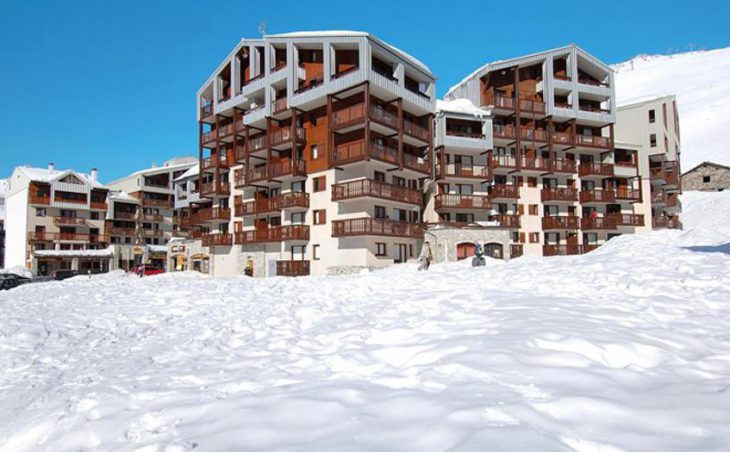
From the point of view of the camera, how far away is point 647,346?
608 centimetres

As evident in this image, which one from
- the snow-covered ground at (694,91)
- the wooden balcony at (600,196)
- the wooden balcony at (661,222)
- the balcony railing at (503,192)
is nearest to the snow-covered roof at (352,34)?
the balcony railing at (503,192)

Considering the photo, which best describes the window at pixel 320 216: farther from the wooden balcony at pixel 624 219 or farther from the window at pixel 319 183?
the wooden balcony at pixel 624 219

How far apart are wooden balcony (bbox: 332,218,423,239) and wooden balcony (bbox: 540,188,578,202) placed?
60.2 feet

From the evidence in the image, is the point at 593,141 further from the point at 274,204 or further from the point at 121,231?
the point at 121,231

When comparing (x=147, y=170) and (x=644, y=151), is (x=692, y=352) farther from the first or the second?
(x=147, y=170)

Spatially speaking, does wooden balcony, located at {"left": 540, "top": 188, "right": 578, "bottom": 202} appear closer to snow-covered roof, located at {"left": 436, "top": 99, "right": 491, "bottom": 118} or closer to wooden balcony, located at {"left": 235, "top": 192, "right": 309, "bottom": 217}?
snow-covered roof, located at {"left": 436, "top": 99, "right": 491, "bottom": 118}

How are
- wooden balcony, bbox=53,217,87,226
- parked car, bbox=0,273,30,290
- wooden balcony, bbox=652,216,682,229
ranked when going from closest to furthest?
parked car, bbox=0,273,30,290 → wooden balcony, bbox=652,216,682,229 → wooden balcony, bbox=53,217,87,226

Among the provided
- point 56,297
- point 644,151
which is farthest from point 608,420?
point 644,151

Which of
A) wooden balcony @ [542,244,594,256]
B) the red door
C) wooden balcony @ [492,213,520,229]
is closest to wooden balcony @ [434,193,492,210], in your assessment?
wooden balcony @ [492,213,520,229]

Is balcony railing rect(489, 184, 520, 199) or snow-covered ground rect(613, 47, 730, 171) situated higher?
snow-covered ground rect(613, 47, 730, 171)

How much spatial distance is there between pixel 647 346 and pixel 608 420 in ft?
10.0

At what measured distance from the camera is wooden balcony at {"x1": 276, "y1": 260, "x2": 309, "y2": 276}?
1417 inches

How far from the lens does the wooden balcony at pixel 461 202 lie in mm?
39875

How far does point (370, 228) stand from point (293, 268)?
8.38 metres
